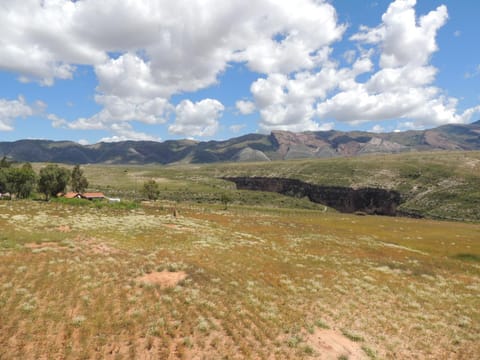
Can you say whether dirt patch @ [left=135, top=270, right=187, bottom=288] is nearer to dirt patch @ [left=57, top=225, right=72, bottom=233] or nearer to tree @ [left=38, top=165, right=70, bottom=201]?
dirt patch @ [left=57, top=225, right=72, bottom=233]

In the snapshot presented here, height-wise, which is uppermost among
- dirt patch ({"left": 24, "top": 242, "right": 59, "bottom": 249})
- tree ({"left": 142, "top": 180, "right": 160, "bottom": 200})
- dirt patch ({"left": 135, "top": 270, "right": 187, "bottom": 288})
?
dirt patch ({"left": 24, "top": 242, "right": 59, "bottom": 249})

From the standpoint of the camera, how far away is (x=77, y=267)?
22.8 metres

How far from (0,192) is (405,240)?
414 ft

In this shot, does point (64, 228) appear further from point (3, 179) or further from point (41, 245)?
point (3, 179)

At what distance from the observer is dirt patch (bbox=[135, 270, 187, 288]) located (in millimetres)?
22022

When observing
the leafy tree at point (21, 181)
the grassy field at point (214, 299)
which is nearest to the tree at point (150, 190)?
the leafy tree at point (21, 181)

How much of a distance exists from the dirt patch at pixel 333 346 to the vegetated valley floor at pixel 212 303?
0.28 ft

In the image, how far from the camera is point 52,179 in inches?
3305

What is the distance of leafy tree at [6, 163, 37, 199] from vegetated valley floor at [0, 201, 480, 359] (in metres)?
57.7

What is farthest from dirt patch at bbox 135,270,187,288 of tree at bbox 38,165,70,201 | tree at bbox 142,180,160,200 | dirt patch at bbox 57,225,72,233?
tree at bbox 142,180,160,200

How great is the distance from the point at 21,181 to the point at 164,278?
86.8 metres

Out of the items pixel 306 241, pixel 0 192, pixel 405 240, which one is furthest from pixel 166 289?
pixel 0 192

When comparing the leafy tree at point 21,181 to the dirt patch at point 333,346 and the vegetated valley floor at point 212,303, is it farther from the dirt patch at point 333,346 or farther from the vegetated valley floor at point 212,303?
the dirt patch at point 333,346

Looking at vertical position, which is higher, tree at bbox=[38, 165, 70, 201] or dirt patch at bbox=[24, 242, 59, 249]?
tree at bbox=[38, 165, 70, 201]
